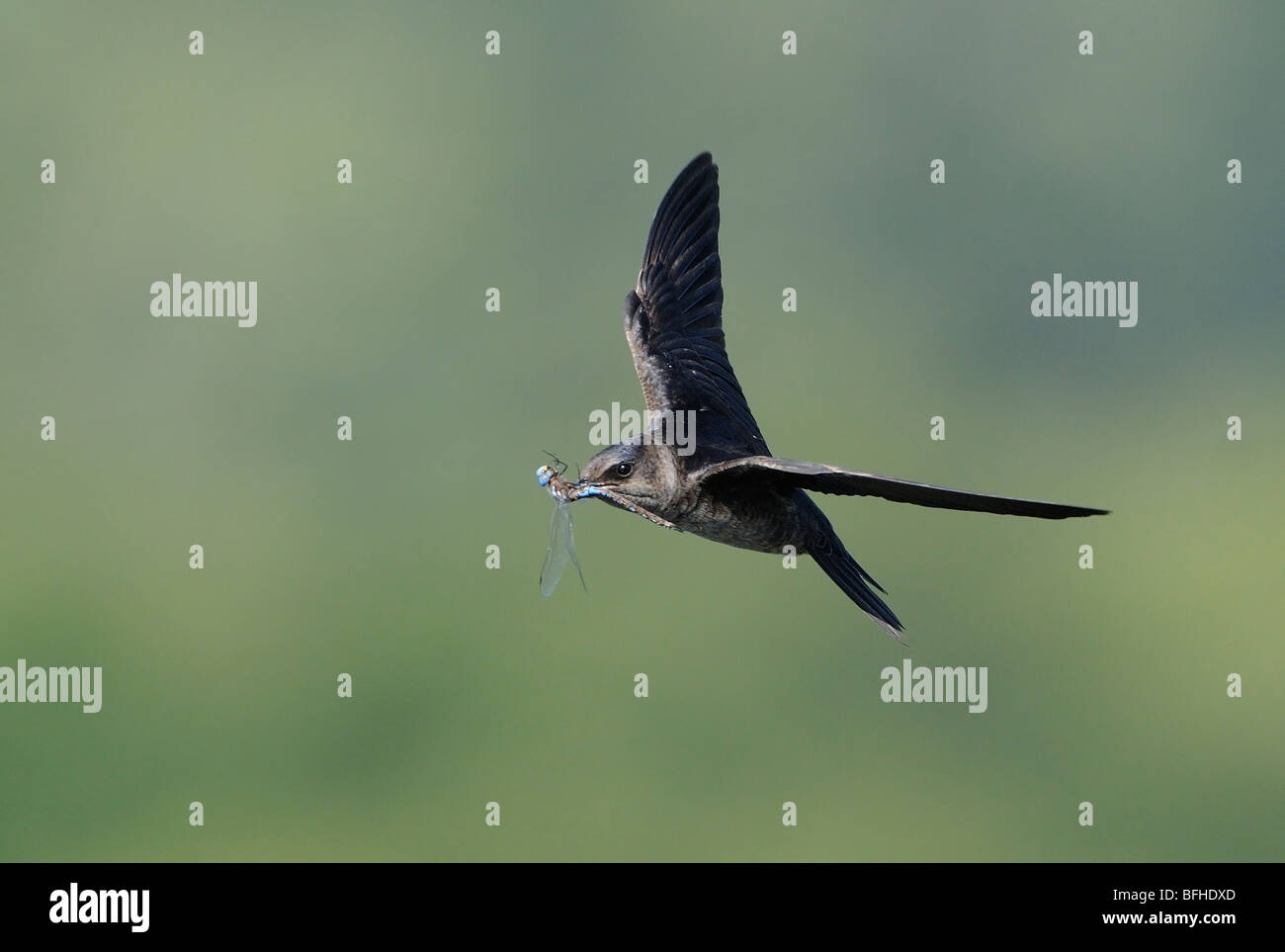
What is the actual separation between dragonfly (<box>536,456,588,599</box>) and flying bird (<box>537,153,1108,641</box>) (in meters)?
0.01

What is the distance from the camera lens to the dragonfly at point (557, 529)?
9.60 meters

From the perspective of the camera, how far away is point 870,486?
830 centimetres

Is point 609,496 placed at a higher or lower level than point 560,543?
higher

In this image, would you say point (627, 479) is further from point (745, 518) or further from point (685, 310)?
point (685, 310)

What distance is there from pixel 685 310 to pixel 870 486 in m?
3.54

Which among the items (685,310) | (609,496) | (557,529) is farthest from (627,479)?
(685,310)

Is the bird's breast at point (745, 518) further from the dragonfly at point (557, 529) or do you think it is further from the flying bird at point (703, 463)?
the dragonfly at point (557, 529)

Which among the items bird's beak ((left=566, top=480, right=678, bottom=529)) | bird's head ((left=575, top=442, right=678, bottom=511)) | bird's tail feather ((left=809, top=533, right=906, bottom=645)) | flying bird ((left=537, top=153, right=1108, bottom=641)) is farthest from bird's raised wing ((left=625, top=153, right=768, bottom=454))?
bird's beak ((left=566, top=480, right=678, bottom=529))

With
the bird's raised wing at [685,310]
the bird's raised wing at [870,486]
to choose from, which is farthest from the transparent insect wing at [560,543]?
the bird's raised wing at [685,310]

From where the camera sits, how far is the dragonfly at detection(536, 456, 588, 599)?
378 inches

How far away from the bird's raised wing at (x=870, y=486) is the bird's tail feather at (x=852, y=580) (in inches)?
24.6

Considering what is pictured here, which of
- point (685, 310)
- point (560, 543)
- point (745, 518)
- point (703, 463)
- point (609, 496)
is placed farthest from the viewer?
point (685, 310)

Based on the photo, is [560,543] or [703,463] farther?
[703,463]

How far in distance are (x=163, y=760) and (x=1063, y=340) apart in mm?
68893
